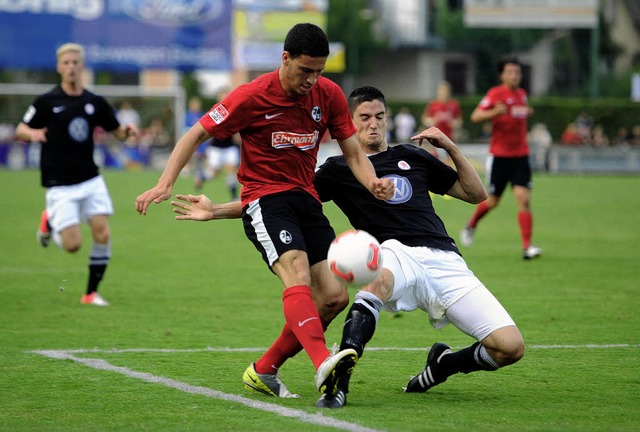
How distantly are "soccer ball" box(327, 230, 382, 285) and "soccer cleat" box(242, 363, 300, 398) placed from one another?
831mm

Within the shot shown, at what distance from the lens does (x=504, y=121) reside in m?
15.0

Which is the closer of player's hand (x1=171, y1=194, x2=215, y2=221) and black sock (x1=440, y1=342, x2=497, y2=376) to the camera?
black sock (x1=440, y1=342, x2=497, y2=376)

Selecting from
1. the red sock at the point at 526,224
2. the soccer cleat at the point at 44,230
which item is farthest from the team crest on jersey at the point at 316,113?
the red sock at the point at 526,224

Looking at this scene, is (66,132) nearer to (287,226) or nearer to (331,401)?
(287,226)

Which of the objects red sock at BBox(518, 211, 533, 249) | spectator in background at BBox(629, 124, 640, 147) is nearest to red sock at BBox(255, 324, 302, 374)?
red sock at BBox(518, 211, 533, 249)

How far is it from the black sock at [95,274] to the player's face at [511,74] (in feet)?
21.8

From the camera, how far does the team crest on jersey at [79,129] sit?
1078cm

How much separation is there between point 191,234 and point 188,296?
23.0 feet

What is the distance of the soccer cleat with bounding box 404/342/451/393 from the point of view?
658 centimetres

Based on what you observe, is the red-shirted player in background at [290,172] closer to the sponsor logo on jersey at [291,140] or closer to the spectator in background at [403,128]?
the sponsor logo on jersey at [291,140]

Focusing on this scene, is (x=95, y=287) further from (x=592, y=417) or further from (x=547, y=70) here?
(x=547, y=70)

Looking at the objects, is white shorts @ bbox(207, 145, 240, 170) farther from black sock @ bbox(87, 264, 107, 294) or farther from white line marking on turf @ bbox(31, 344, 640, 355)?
white line marking on turf @ bbox(31, 344, 640, 355)

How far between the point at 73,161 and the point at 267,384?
4.93 m

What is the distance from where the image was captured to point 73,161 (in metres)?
10.7
